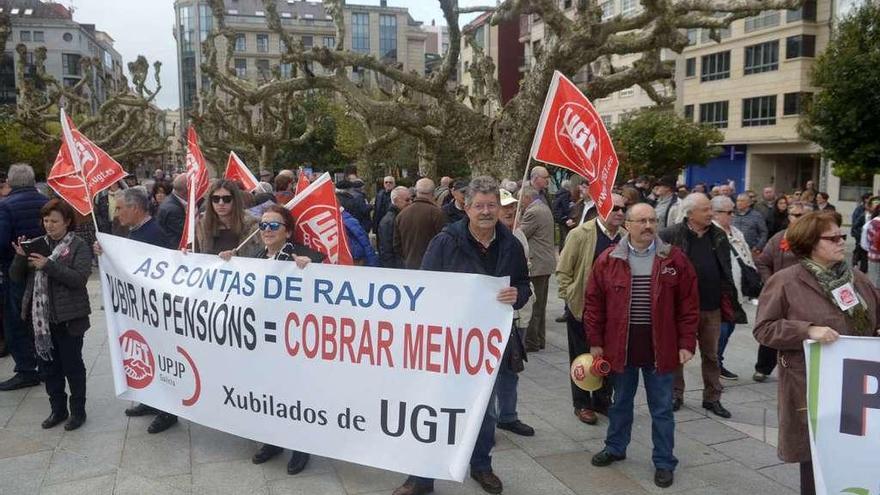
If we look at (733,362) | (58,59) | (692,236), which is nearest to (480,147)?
(733,362)

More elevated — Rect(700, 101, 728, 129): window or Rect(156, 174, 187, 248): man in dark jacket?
Rect(700, 101, 728, 129): window

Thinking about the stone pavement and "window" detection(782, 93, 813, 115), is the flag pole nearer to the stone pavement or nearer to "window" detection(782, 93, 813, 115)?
the stone pavement

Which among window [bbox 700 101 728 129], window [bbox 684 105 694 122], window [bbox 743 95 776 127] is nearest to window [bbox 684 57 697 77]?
window [bbox 684 105 694 122]

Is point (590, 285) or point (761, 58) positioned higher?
point (761, 58)

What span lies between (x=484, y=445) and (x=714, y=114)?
43.1 meters

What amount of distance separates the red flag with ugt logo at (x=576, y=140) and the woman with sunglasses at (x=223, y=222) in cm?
227

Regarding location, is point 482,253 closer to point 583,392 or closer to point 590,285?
point 590,285

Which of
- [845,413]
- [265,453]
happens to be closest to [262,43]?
[265,453]

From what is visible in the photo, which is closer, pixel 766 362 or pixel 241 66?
pixel 766 362

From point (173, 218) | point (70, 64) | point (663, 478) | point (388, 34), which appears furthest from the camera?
point (388, 34)

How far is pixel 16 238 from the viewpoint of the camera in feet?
20.1

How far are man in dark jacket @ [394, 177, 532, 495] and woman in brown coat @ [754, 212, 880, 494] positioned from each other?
1.38 metres

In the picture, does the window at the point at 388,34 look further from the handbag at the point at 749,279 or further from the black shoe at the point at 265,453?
the black shoe at the point at 265,453

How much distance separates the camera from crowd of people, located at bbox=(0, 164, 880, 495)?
3.69 metres
